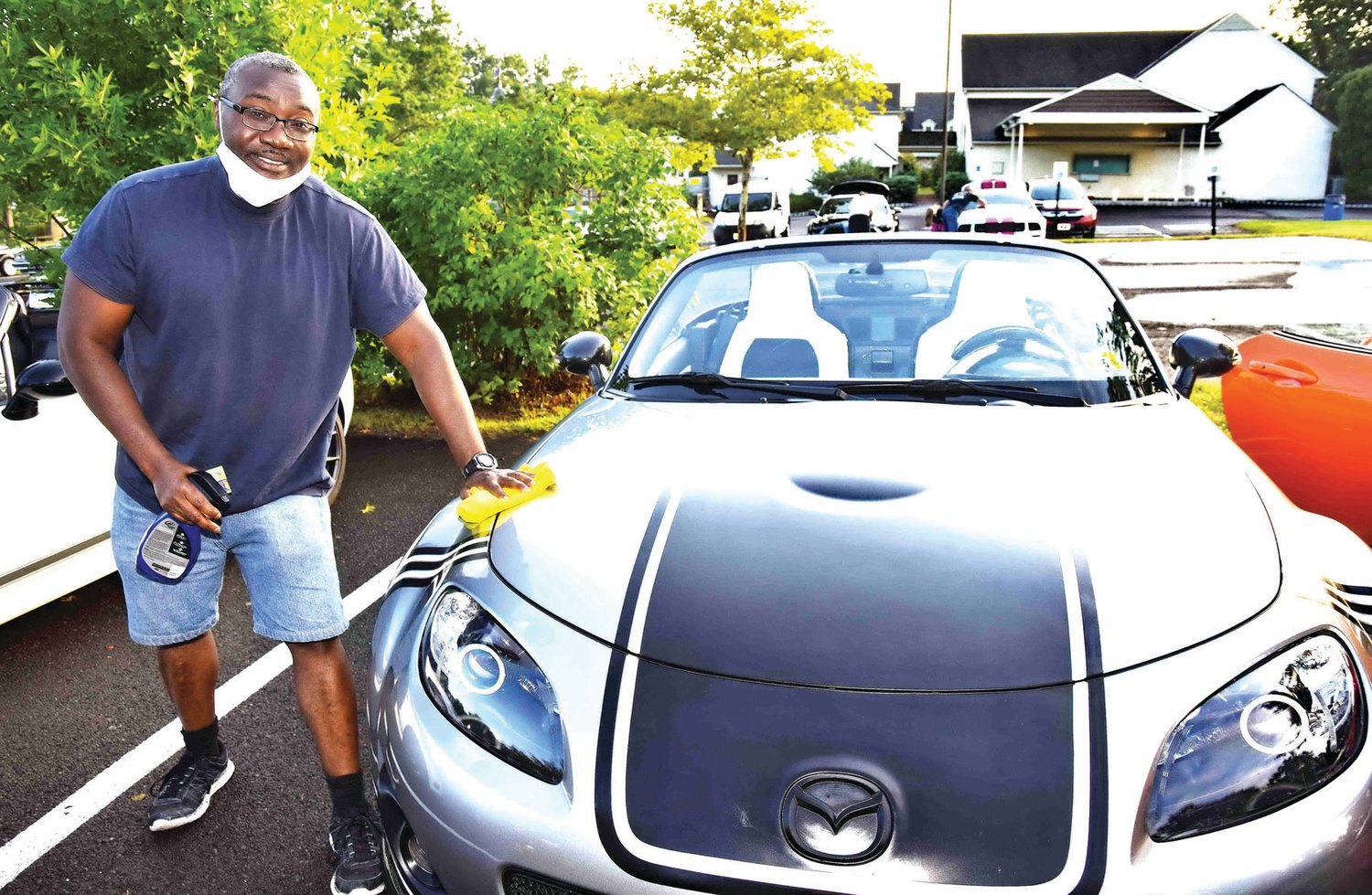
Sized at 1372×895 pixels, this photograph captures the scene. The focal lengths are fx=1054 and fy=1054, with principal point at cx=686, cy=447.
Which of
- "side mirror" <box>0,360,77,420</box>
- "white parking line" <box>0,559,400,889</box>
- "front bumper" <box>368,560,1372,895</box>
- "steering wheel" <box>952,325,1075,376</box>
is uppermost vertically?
"steering wheel" <box>952,325,1075,376</box>

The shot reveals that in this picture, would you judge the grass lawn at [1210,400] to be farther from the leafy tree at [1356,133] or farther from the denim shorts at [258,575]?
the leafy tree at [1356,133]

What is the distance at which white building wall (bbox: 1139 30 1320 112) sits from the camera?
2084 inches

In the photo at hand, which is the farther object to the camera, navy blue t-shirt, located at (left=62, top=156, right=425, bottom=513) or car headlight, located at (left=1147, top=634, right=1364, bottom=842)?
navy blue t-shirt, located at (left=62, top=156, right=425, bottom=513)

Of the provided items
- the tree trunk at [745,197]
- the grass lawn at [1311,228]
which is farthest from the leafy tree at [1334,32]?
the tree trunk at [745,197]

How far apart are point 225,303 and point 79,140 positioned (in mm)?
4859

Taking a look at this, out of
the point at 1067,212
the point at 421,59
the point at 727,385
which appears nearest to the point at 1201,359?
the point at 727,385

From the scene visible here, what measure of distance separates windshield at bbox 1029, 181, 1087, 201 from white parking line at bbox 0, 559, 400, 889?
1161 inches

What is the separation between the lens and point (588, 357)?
3.63m

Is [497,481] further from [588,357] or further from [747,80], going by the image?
[747,80]

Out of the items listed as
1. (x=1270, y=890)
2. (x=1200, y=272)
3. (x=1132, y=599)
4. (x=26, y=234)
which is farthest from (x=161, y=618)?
(x=1200, y=272)

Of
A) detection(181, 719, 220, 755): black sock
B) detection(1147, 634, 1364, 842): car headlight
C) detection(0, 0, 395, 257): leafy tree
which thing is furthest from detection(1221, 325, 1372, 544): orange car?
detection(0, 0, 395, 257): leafy tree

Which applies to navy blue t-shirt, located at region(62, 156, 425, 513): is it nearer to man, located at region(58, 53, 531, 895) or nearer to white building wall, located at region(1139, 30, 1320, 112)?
man, located at region(58, 53, 531, 895)

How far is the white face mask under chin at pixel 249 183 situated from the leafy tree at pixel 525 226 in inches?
194

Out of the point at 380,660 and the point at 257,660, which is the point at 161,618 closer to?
the point at 380,660
